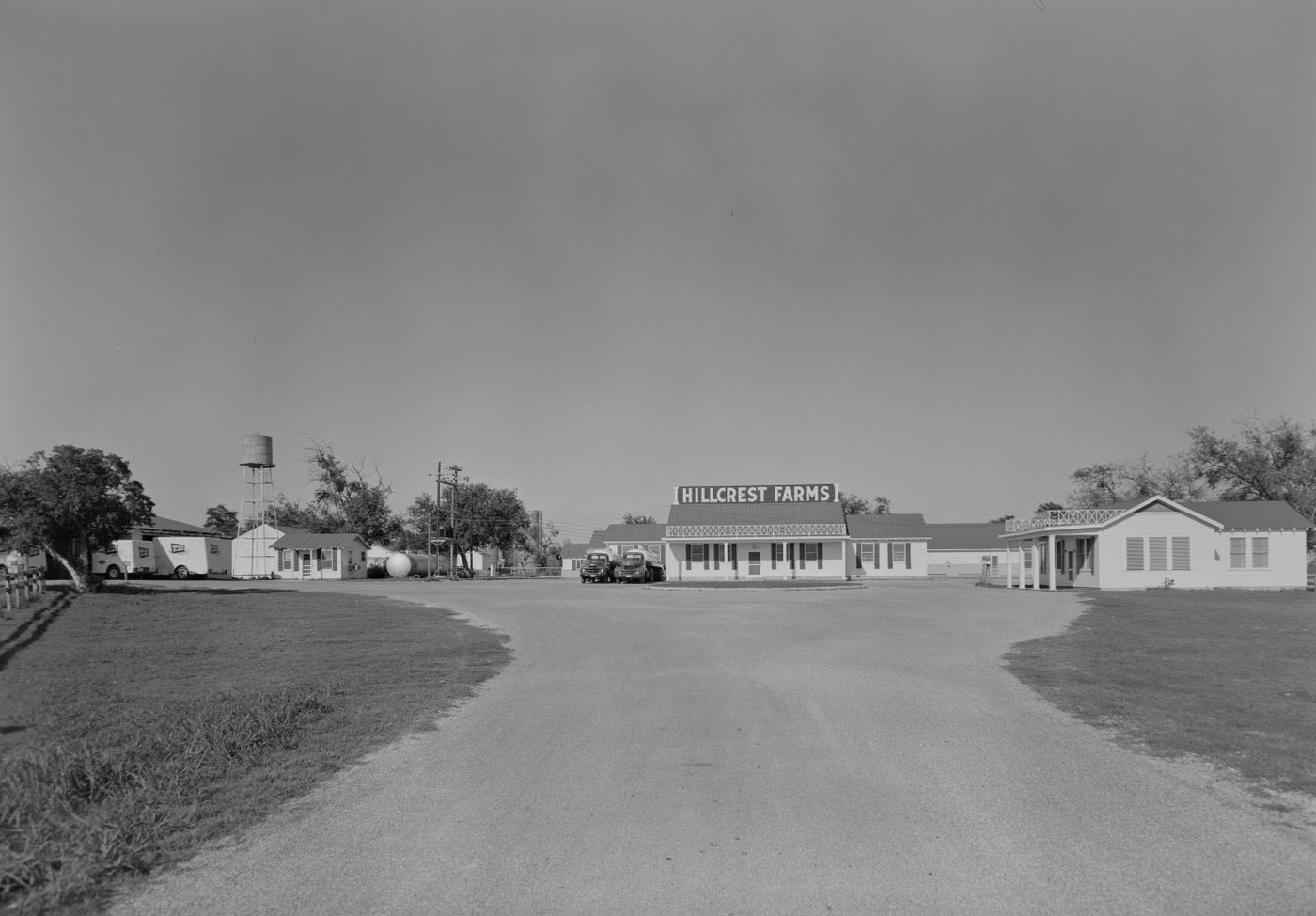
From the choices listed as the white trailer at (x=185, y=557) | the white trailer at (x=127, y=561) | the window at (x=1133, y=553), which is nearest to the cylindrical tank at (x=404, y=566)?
the white trailer at (x=185, y=557)

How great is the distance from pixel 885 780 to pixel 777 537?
5096 centimetres

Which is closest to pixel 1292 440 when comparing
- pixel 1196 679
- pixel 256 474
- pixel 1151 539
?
pixel 1151 539

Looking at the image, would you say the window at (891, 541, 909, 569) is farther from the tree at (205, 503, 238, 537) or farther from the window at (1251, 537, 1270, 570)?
the tree at (205, 503, 238, 537)

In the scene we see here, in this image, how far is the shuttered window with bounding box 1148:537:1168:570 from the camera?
40.9 meters

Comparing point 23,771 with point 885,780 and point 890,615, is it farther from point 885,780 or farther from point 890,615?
point 890,615

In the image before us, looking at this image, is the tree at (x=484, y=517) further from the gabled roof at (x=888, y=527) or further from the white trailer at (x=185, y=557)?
the gabled roof at (x=888, y=527)

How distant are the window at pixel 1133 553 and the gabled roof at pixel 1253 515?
110 inches

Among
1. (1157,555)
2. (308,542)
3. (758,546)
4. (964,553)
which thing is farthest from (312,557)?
(1157,555)

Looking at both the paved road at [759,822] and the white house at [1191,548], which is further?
the white house at [1191,548]

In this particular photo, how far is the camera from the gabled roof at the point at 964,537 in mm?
70125

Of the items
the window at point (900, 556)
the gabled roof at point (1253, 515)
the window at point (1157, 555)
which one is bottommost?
the window at point (900, 556)

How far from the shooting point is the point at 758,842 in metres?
5.66

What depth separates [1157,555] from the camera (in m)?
41.0

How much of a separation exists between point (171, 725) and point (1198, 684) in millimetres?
12080
